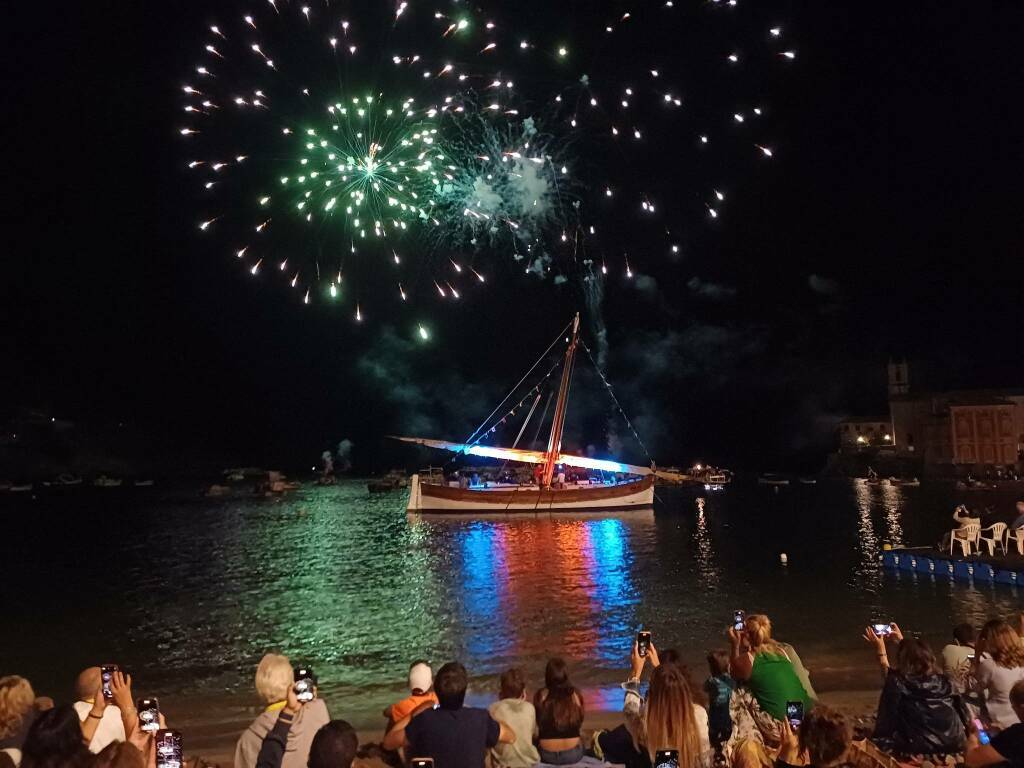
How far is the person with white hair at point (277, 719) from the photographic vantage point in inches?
210

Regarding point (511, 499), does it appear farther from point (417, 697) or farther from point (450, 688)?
point (450, 688)

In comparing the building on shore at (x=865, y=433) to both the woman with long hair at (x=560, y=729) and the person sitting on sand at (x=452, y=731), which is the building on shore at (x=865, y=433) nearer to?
the woman with long hair at (x=560, y=729)

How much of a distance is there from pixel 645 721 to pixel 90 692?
4249 millimetres

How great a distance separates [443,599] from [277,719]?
687 inches

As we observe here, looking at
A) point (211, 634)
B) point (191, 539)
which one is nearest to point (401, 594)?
point (211, 634)

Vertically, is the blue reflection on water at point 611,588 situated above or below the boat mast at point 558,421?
below

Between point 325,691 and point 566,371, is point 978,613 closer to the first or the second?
point 325,691

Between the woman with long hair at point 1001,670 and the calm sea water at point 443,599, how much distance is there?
18.6 ft

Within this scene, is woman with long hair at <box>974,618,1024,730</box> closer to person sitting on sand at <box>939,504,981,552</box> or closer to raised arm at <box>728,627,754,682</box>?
raised arm at <box>728,627,754,682</box>

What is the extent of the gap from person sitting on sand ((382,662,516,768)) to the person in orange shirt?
1157 mm

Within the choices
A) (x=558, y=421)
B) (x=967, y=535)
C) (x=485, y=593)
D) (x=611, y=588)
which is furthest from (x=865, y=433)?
(x=485, y=593)

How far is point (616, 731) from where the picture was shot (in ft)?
21.0

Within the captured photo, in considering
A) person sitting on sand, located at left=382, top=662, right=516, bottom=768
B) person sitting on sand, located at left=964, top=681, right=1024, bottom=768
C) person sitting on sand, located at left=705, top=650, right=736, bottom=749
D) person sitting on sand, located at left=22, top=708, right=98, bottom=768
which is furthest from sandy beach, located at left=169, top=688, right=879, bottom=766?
person sitting on sand, located at left=964, top=681, right=1024, bottom=768

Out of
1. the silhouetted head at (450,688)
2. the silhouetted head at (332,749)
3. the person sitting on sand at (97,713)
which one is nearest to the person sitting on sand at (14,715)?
the person sitting on sand at (97,713)
